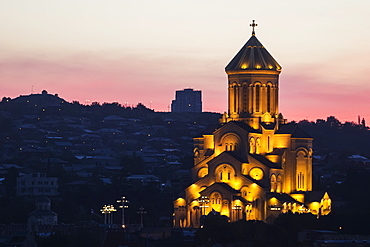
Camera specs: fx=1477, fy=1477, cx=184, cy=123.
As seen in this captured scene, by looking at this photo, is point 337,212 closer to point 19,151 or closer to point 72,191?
point 72,191

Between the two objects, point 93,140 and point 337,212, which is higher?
point 93,140

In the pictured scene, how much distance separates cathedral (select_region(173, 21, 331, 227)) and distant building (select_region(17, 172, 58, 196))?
921 inches

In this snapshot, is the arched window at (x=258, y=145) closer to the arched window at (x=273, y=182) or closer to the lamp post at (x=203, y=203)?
the arched window at (x=273, y=182)

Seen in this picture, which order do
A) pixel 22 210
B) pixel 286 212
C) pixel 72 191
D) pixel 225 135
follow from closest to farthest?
pixel 286 212, pixel 225 135, pixel 22 210, pixel 72 191

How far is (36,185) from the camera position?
11950 cm

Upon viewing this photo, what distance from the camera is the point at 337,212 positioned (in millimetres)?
94125

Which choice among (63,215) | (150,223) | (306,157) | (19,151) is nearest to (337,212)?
(306,157)

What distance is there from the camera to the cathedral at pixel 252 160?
91938mm

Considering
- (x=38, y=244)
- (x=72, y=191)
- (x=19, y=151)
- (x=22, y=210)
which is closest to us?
(x=38, y=244)

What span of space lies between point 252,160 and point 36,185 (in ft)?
100

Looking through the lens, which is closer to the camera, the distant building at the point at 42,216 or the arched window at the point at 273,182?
the arched window at the point at 273,182

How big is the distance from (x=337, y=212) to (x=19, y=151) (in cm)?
6945

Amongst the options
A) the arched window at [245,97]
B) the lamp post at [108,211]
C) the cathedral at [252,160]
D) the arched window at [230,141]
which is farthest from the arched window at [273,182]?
the lamp post at [108,211]

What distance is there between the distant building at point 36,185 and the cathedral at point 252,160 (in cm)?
2338
